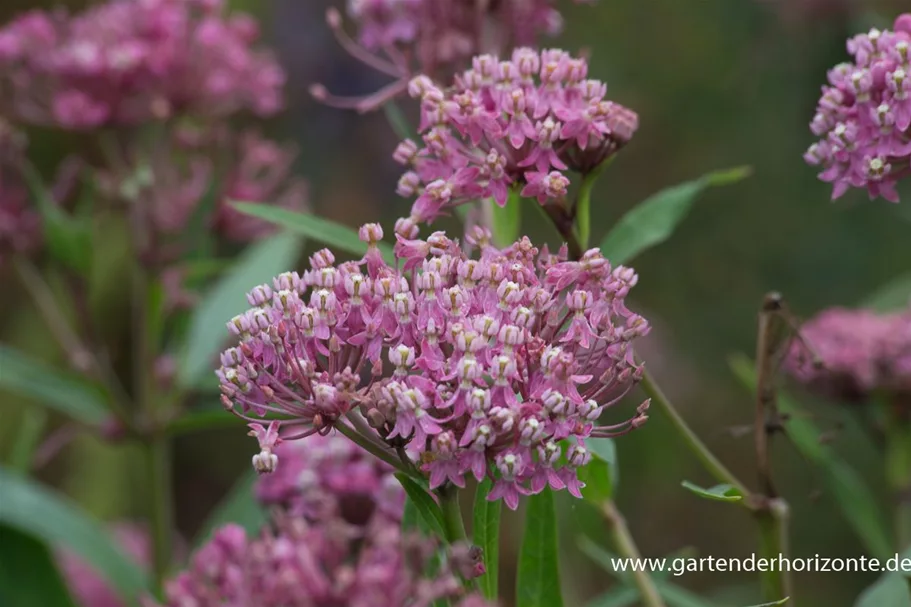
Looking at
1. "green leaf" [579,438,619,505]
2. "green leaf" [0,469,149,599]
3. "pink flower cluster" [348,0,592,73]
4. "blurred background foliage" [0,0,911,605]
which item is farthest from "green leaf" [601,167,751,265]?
"blurred background foliage" [0,0,911,605]

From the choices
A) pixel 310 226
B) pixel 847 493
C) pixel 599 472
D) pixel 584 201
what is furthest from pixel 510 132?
pixel 847 493

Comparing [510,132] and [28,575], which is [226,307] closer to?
[28,575]

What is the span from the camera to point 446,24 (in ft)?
4.09

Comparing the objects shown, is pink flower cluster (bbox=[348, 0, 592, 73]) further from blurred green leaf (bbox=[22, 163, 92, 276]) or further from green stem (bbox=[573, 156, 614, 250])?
blurred green leaf (bbox=[22, 163, 92, 276])

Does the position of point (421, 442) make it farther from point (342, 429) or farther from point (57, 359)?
point (57, 359)

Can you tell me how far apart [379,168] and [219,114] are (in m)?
1.84

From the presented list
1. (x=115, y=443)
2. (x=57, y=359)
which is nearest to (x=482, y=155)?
(x=115, y=443)

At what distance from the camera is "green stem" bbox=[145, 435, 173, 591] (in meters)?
1.51


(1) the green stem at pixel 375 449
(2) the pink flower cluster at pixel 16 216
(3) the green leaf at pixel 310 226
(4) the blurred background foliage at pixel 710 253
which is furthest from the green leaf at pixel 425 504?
(4) the blurred background foliage at pixel 710 253

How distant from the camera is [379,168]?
3.46 metres

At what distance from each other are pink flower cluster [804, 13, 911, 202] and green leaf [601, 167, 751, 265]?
0.32 feet

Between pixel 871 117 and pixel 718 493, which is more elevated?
pixel 871 117

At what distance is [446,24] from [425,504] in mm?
645

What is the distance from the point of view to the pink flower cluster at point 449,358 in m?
0.75
